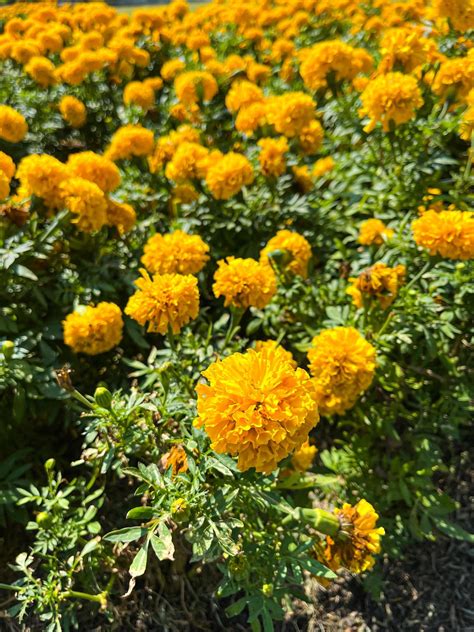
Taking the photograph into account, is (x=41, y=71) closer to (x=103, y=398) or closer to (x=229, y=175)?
(x=229, y=175)

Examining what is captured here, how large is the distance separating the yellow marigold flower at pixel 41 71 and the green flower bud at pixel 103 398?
111 inches

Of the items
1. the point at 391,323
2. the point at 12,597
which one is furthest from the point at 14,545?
the point at 391,323

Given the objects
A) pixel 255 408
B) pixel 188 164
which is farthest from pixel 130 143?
pixel 255 408

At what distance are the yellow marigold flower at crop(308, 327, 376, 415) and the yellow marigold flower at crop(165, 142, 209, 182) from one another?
1175 millimetres

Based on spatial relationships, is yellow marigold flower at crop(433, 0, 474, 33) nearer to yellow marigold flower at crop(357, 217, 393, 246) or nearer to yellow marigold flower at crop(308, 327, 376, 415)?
yellow marigold flower at crop(357, 217, 393, 246)

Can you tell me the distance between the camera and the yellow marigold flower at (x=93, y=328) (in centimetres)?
186

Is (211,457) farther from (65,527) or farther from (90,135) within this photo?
(90,135)

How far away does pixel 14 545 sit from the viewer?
79.5 inches

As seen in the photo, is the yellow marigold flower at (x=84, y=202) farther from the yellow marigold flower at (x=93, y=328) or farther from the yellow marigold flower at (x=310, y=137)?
the yellow marigold flower at (x=310, y=137)

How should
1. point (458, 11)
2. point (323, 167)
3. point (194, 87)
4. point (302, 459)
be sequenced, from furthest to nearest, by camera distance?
point (194, 87) → point (323, 167) → point (458, 11) → point (302, 459)

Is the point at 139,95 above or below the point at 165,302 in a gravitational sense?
above

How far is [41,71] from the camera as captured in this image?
11.0 feet

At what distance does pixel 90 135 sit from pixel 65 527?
3144 millimetres

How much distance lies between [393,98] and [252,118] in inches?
31.6
